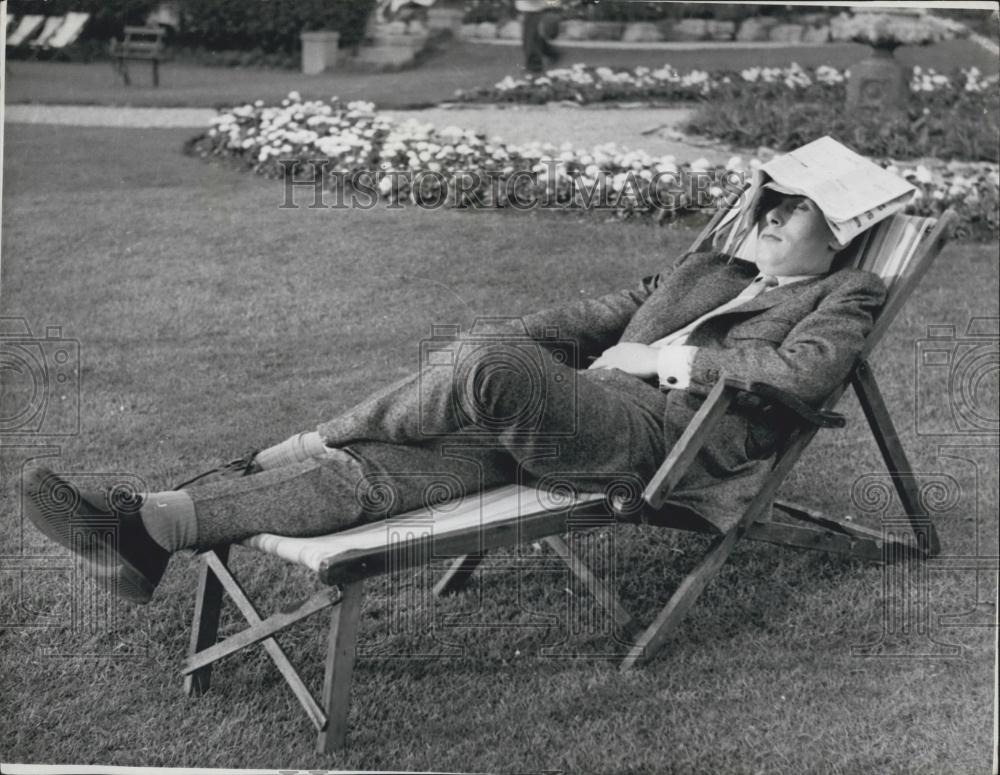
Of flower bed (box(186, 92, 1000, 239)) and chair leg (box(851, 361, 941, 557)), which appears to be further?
flower bed (box(186, 92, 1000, 239))

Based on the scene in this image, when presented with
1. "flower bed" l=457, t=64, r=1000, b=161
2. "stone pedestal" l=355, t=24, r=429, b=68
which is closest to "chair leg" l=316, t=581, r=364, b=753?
"stone pedestal" l=355, t=24, r=429, b=68

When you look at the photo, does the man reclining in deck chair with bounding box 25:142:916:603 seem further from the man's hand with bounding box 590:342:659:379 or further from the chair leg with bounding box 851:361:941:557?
the chair leg with bounding box 851:361:941:557

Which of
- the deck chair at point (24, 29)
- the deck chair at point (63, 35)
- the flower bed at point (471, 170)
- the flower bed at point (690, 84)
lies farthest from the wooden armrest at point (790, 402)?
the flower bed at point (690, 84)

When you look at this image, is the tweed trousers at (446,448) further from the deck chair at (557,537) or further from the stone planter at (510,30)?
the stone planter at (510,30)

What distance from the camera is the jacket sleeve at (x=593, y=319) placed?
392 centimetres

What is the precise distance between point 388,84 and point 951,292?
3.80 meters

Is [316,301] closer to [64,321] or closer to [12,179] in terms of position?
[64,321]

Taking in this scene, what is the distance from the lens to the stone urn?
29.0ft

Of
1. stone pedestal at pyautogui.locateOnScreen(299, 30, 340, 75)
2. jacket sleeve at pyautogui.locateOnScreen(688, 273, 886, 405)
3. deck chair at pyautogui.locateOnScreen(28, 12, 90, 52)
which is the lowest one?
jacket sleeve at pyautogui.locateOnScreen(688, 273, 886, 405)

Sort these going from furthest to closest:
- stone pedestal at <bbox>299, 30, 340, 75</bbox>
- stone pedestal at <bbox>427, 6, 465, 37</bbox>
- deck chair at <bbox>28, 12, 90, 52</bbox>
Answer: stone pedestal at <bbox>427, 6, 465, 37</bbox>, stone pedestal at <bbox>299, 30, 340, 75</bbox>, deck chair at <bbox>28, 12, 90, 52</bbox>

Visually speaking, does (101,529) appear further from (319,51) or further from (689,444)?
(319,51)

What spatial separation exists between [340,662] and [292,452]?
2.34ft

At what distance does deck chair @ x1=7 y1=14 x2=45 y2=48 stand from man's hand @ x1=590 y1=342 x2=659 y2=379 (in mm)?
2151

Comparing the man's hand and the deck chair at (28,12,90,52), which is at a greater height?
the deck chair at (28,12,90,52)
